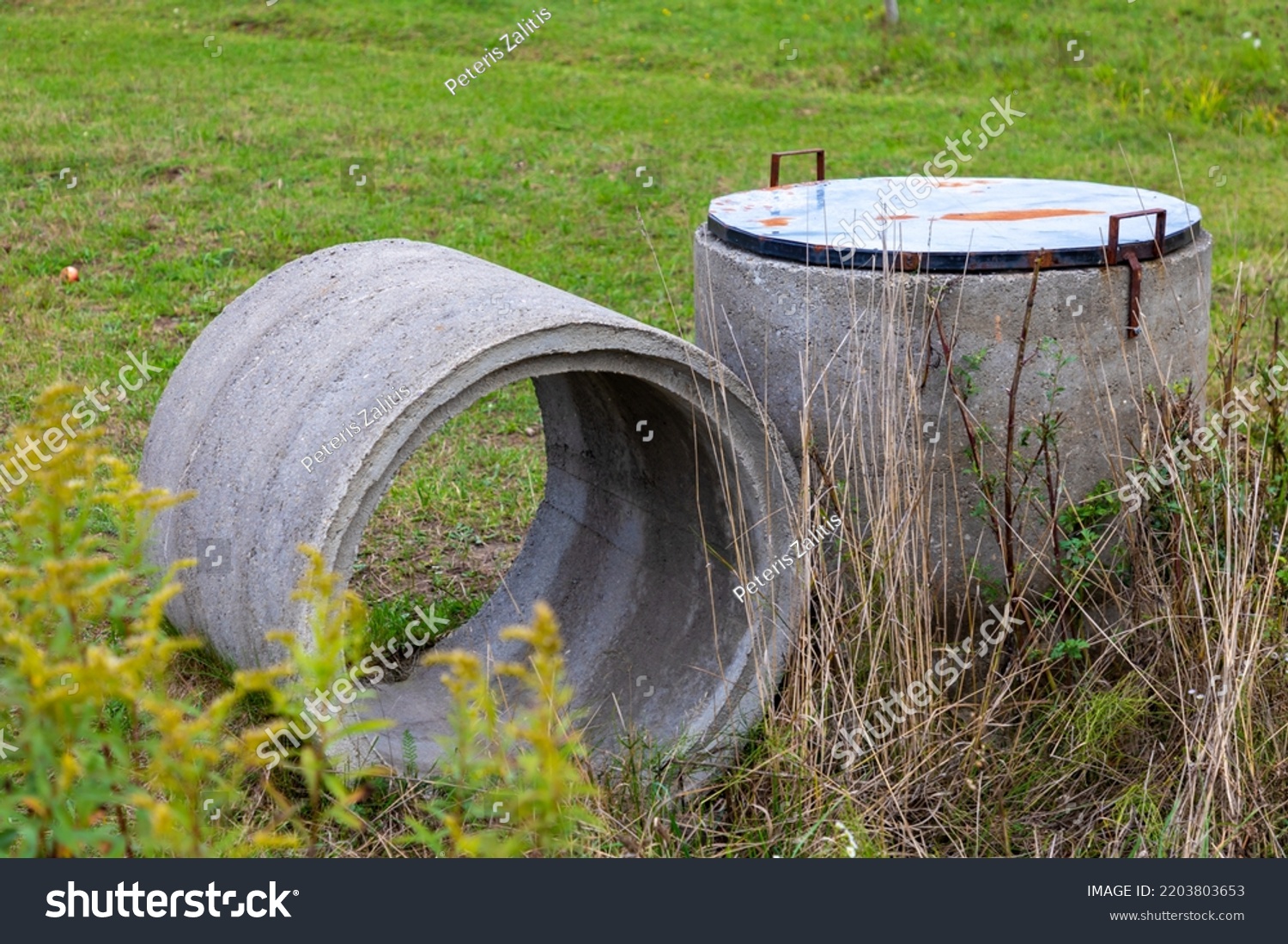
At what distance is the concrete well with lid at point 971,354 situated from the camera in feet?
11.9

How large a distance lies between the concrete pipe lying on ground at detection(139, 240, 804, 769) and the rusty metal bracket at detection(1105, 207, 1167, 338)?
3.37 feet

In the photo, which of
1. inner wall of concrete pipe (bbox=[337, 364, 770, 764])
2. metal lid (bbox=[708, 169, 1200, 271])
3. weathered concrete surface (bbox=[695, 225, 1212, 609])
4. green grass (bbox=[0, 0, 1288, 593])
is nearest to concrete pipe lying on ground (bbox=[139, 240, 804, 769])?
inner wall of concrete pipe (bbox=[337, 364, 770, 764])

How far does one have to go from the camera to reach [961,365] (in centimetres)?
368

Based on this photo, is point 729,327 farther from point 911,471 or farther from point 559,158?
point 559,158

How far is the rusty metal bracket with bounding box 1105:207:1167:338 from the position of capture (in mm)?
3617

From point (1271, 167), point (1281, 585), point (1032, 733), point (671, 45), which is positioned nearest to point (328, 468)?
point (1032, 733)

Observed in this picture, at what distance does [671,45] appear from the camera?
14898 mm

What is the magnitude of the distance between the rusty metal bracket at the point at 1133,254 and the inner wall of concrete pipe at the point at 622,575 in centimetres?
118

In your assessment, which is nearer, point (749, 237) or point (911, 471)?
point (911, 471)

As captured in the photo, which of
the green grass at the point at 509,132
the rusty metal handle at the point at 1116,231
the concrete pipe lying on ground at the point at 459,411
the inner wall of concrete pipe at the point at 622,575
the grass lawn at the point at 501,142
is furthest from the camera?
the green grass at the point at 509,132

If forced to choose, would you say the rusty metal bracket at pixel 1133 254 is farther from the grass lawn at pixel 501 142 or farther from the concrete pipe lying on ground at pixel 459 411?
the concrete pipe lying on ground at pixel 459 411

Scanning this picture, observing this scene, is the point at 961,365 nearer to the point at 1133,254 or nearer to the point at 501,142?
the point at 1133,254

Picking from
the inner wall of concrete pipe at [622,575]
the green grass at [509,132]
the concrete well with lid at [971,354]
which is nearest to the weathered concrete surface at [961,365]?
the concrete well with lid at [971,354]

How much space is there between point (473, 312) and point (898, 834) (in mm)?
1659
